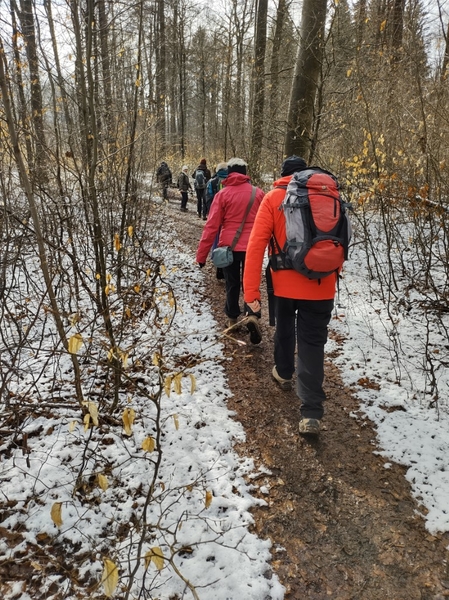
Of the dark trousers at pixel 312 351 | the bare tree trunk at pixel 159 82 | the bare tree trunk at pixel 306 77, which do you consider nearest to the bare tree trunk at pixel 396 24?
the bare tree trunk at pixel 306 77

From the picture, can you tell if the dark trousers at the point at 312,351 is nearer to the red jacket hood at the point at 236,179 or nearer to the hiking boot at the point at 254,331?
the hiking boot at the point at 254,331

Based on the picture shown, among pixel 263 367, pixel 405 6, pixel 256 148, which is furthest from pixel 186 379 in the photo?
pixel 256 148


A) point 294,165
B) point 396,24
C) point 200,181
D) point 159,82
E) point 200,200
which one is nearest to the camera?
point 294,165

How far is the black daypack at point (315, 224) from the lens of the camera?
2717 mm

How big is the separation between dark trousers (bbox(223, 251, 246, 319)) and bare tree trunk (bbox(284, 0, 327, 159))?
2511 millimetres

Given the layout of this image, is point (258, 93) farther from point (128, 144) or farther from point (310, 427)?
point (310, 427)

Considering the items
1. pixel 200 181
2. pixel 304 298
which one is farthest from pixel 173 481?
pixel 200 181

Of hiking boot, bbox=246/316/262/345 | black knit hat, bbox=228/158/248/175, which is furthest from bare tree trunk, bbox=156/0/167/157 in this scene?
hiking boot, bbox=246/316/262/345

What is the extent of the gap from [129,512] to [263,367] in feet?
7.05

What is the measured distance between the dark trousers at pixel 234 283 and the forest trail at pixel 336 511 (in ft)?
5.54

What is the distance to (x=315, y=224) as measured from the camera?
272cm

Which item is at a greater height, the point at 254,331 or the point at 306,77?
the point at 306,77

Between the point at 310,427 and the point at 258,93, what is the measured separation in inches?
394

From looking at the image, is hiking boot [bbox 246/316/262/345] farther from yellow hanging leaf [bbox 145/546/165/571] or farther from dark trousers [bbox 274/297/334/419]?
yellow hanging leaf [bbox 145/546/165/571]
